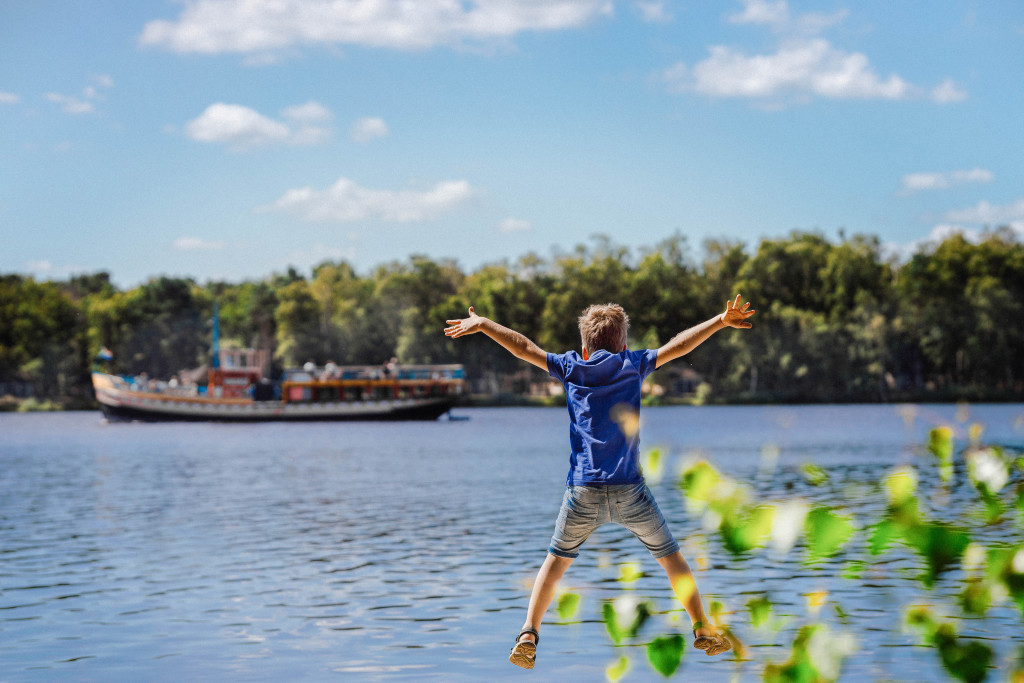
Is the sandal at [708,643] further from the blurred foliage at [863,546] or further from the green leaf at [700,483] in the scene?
the green leaf at [700,483]

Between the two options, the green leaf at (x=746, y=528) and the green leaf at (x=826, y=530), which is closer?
the green leaf at (x=826, y=530)

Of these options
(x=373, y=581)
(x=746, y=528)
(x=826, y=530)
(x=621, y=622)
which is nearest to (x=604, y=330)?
(x=621, y=622)

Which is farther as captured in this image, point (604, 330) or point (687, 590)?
point (604, 330)

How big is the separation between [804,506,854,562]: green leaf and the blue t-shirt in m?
3.16

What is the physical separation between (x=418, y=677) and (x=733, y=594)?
5197mm

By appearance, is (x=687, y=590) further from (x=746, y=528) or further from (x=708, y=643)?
(x=746, y=528)

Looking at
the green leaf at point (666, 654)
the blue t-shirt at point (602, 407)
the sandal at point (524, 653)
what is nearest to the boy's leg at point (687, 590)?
the blue t-shirt at point (602, 407)

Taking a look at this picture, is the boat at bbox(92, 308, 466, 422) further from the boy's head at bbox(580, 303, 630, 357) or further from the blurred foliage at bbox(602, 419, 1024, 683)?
the blurred foliage at bbox(602, 419, 1024, 683)

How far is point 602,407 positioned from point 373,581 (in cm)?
1043

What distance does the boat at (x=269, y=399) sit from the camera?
91125mm

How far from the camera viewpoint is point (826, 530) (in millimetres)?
2826

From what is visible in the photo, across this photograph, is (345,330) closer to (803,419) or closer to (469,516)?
(803,419)

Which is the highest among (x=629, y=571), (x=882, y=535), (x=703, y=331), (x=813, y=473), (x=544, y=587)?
(x=703, y=331)

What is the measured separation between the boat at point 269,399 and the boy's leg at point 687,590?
8528cm
